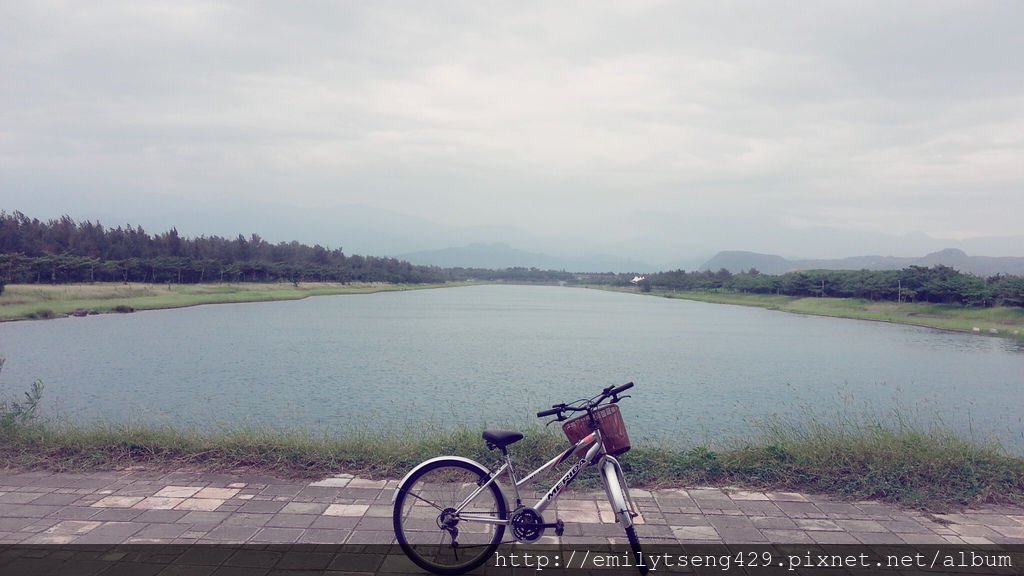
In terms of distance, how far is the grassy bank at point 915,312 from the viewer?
3675cm

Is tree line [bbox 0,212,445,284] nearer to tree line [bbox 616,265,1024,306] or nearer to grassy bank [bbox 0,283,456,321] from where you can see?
grassy bank [bbox 0,283,456,321]

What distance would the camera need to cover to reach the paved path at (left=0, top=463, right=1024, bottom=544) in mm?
3471

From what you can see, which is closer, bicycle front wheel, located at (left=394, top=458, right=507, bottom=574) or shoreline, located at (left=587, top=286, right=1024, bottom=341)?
bicycle front wheel, located at (left=394, top=458, right=507, bottom=574)

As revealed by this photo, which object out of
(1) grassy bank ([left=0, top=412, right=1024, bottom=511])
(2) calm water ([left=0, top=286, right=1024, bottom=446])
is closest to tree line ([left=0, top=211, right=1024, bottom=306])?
(2) calm water ([left=0, top=286, right=1024, bottom=446])

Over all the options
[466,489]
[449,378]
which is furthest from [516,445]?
[449,378]

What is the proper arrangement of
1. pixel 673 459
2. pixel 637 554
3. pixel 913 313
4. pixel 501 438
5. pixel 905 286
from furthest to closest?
pixel 905 286
pixel 913 313
pixel 673 459
pixel 501 438
pixel 637 554

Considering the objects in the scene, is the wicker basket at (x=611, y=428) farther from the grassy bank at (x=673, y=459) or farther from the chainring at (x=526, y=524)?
the grassy bank at (x=673, y=459)

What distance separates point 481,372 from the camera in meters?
17.8

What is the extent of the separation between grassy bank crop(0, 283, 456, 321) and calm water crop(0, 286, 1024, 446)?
3.17 meters

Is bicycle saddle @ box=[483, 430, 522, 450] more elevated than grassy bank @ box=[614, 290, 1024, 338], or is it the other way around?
bicycle saddle @ box=[483, 430, 522, 450]

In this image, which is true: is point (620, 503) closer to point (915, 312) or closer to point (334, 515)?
point (334, 515)

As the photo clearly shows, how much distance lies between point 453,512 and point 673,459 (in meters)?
2.09

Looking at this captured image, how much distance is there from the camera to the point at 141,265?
56688mm

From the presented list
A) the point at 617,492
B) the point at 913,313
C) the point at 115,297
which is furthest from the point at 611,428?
the point at 913,313
